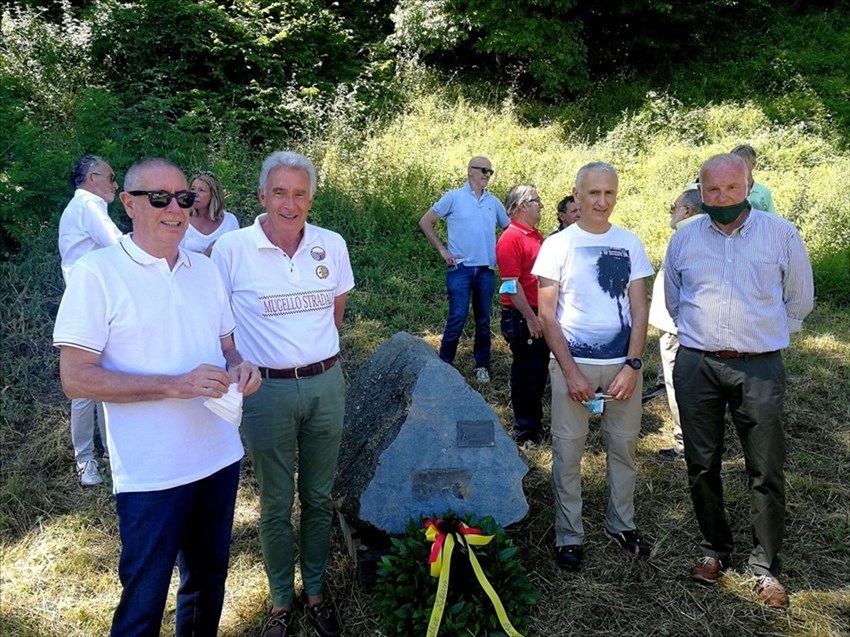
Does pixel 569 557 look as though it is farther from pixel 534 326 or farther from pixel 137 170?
pixel 137 170

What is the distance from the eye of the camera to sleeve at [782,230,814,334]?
3.13 m

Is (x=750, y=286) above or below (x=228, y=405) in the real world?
above

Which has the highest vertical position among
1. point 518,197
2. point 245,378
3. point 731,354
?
point 518,197

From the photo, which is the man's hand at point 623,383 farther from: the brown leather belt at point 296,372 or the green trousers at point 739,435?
the brown leather belt at point 296,372

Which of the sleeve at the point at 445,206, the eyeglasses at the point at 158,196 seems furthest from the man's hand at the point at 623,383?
the sleeve at the point at 445,206

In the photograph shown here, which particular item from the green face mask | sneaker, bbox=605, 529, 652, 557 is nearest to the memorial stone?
sneaker, bbox=605, 529, 652, 557

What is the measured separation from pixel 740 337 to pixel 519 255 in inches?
71.3

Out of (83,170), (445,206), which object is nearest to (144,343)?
(83,170)

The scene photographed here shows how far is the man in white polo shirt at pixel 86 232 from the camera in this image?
397 cm

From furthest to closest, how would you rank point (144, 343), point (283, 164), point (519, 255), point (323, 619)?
point (519, 255) → point (323, 619) → point (283, 164) → point (144, 343)

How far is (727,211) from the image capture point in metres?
3.12

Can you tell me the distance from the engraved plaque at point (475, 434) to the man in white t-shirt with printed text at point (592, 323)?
0.37 metres

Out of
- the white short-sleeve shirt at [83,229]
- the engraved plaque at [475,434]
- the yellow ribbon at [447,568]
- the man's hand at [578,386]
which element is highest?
the white short-sleeve shirt at [83,229]

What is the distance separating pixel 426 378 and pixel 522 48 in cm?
1012
